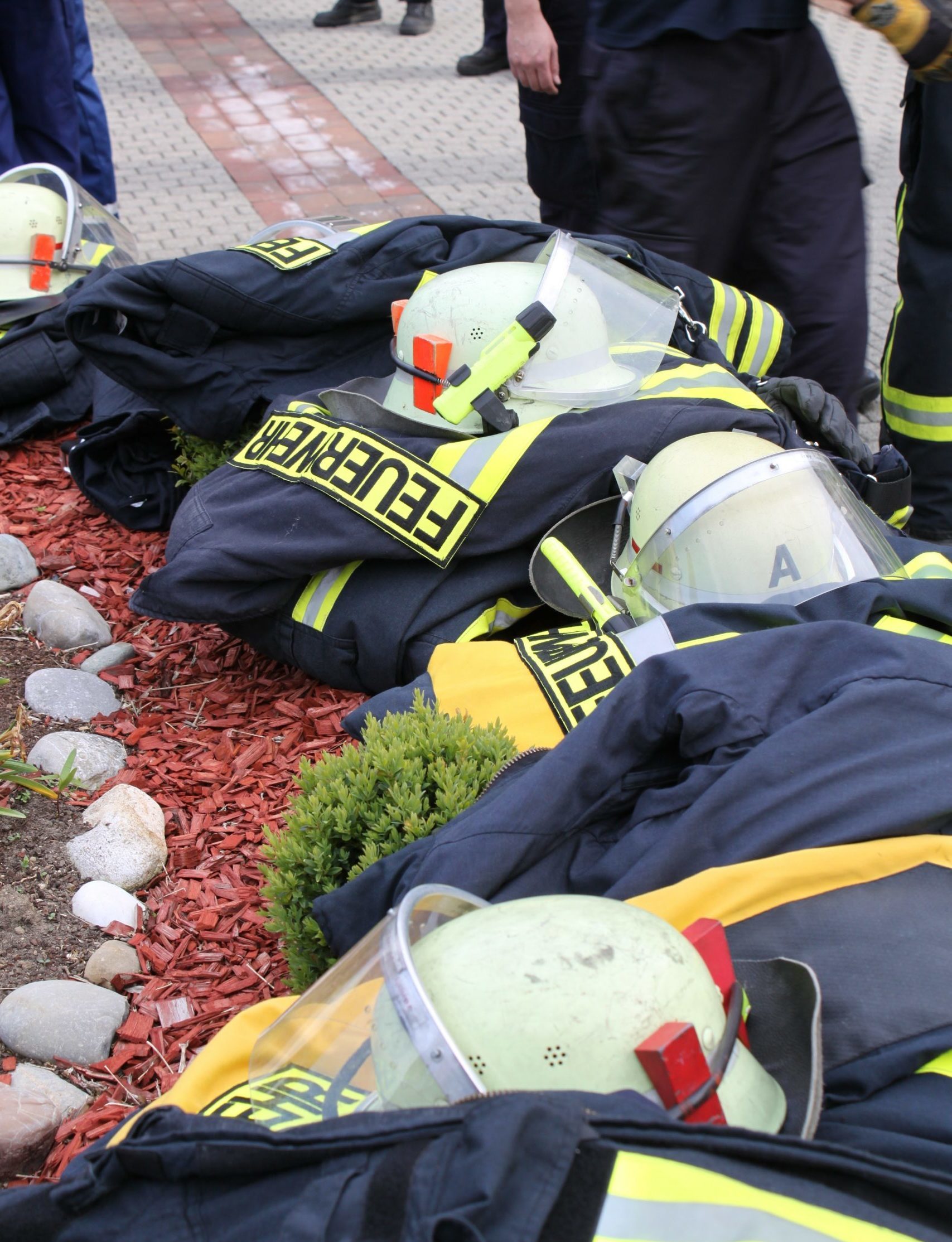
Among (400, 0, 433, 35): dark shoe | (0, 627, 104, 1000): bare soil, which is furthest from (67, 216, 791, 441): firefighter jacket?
(400, 0, 433, 35): dark shoe

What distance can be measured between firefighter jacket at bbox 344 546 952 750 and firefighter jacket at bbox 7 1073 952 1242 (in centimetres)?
116

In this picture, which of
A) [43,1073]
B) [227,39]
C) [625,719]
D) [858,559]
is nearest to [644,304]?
[858,559]

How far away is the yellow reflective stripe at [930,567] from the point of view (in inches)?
107

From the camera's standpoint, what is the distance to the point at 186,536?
3221 mm

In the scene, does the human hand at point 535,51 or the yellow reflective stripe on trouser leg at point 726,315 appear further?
the human hand at point 535,51

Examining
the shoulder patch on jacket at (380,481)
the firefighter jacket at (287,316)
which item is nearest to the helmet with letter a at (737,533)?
the shoulder patch on jacket at (380,481)

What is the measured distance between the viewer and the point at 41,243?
14.5 feet

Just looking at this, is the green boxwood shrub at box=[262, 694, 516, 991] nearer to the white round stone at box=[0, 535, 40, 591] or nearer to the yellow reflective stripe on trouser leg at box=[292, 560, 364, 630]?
the yellow reflective stripe on trouser leg at box=[292, 560, 364, 630]

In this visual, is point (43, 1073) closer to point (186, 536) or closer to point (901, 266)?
point (186, 536)

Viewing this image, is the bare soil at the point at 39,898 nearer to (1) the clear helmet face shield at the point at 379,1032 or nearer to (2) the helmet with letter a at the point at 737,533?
(1) the clear helmet face shield at the point at 379,1032

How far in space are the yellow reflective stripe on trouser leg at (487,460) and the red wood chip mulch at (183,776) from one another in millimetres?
648

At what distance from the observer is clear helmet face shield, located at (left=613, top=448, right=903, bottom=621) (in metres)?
2.61

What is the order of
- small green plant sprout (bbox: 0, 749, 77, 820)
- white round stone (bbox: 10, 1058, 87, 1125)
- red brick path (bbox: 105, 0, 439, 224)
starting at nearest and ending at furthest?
white round stone (bbox: 10, 1058, 87, 1125) → small green plant sprout (bbox: 0, 749, 77, 820) → red brick path (bbox: 105, 0, 439, 224)

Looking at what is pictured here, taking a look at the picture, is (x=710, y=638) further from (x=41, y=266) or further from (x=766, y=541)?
(x=41, y=266)
